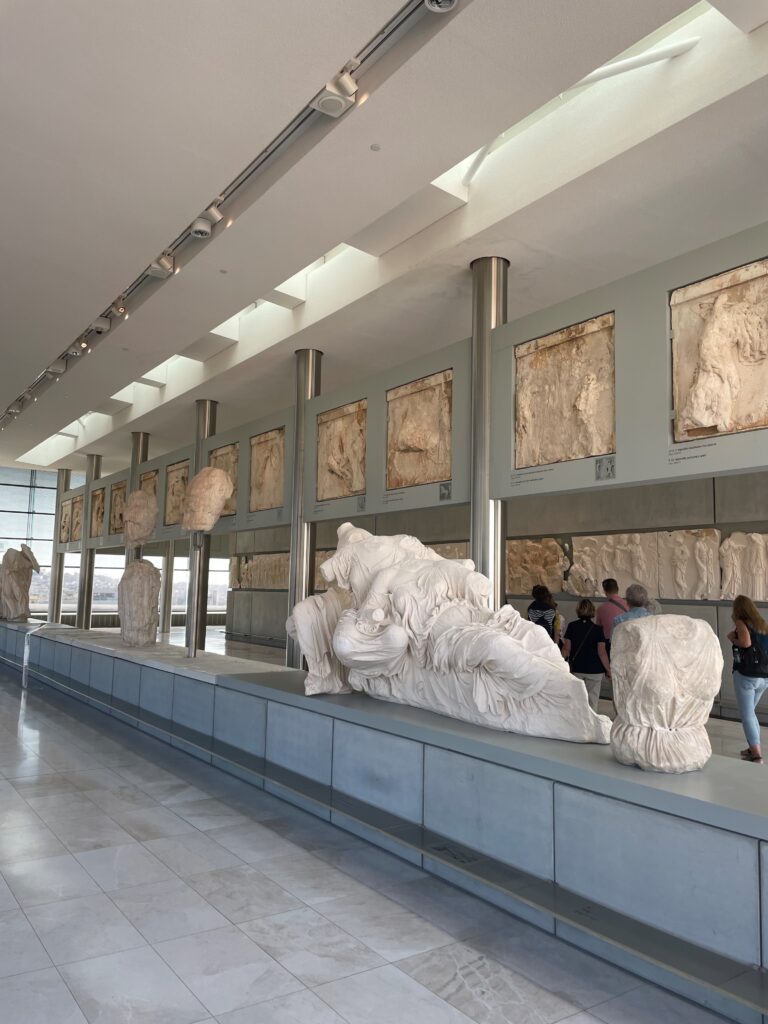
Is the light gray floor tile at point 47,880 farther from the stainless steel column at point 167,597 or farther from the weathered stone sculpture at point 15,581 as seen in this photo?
the stainless steel column at point 167,597

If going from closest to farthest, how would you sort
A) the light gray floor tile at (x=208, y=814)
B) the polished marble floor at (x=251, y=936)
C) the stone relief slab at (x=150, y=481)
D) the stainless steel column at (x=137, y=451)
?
1. the polished marble floor at (x=251, y=936)
2. the light gray floor tile at (x=208, y=814)
3. the stone relief slab at (x=150, y=481)
4. the stainless steel column at (x=137, y=451)

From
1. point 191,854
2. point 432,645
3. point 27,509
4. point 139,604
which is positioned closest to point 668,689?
point 432,645

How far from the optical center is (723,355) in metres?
5.83

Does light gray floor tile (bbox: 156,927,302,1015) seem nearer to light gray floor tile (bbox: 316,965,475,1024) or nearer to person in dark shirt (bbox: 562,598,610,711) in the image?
light gray floor tile (bbox: 316,965,475,1024)

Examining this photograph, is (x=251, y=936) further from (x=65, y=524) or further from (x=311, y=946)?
(x=65, y=524)

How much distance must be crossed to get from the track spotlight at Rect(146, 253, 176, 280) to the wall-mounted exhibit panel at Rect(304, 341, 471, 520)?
9.06ft

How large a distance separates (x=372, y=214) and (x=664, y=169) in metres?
2.64

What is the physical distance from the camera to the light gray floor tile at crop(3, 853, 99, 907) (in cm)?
407

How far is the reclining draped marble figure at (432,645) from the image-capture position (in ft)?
14.2

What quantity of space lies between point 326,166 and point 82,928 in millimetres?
5784

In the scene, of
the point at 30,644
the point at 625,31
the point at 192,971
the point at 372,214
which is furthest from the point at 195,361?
the point at 192,971

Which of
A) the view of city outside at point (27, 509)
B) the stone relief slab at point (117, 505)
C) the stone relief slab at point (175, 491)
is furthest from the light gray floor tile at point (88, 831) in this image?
the view of city outside at point (27, 509)

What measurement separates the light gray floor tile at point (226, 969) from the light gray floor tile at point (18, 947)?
0.53 metres

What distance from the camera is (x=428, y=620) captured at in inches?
212
